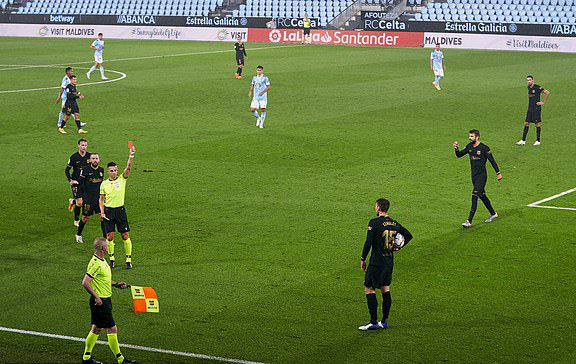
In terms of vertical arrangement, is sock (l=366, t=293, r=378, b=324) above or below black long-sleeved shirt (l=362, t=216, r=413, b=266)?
below

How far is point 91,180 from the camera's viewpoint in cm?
1828

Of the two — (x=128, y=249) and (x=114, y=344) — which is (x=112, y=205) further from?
(x=114, y=344)

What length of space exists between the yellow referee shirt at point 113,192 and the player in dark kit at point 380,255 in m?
5.36

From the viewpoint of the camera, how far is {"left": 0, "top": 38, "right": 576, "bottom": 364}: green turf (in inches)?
527

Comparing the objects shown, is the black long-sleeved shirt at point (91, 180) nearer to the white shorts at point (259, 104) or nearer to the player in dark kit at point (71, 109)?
the player in dark kit at point (71, 109)

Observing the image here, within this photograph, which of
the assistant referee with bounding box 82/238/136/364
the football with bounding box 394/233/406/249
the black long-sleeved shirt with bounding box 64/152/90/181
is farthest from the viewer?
the black long-sleeved shirt with bounding box 64/152/90/181

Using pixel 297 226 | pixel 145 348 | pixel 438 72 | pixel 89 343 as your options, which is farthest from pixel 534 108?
pixel 89 343

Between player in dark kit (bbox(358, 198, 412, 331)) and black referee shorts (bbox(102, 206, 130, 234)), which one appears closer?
player in dark kit (bbox(358, 198, 412, 331))

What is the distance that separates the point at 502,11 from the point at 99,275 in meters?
59.9

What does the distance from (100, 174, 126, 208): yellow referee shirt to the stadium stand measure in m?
51.9

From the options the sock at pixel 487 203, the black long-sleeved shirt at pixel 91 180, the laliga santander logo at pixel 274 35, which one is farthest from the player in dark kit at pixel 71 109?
the laliga santander logo at pixel 274 35

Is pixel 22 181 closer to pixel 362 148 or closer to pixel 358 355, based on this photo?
pixel 362 148

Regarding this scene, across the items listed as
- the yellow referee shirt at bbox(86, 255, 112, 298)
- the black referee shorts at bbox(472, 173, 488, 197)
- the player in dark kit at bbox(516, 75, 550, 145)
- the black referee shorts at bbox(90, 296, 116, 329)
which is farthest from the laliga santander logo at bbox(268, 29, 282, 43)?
the black referee shorts at bbox(90, 296, 116, 329)

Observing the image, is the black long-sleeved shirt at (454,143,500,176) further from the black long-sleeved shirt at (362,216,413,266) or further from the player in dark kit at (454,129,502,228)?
the black long-sleeved shirt at (362,216,413,266)
